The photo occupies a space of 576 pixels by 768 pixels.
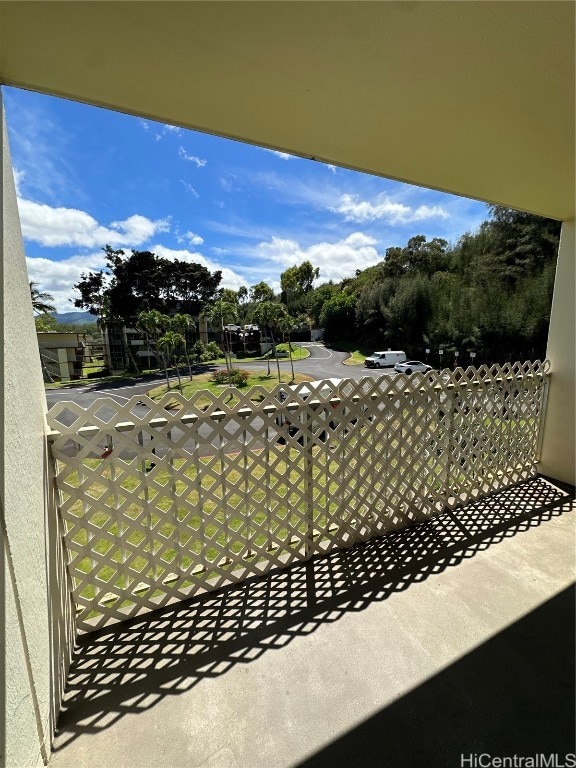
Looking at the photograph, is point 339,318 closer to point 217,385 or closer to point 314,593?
point 217,385

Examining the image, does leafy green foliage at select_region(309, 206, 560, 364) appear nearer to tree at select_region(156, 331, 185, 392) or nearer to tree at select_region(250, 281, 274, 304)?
tree at select_region(250, 281, 274, 304)

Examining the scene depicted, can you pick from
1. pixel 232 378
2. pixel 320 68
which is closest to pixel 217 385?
pixel 232 378

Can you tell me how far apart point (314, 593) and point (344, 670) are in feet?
1.61

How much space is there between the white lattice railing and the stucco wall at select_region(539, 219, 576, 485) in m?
0.25

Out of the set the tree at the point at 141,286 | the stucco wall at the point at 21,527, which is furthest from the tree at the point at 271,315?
the stucco wall at the point at 21,527

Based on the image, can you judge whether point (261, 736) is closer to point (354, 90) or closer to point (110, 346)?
point (354, 90)

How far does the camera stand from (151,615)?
187 centimetres

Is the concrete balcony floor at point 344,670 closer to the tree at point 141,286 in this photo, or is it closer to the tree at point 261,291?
the tree at point 141,286

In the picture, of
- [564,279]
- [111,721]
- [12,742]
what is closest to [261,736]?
[111,721]

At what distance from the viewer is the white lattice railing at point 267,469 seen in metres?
1.71

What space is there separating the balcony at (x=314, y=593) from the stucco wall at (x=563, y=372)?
0.72 meters

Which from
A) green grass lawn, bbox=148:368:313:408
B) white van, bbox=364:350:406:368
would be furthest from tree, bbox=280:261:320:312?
green grass lawn, bbox=148:368:313:408


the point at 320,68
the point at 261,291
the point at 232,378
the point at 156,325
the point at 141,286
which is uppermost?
the point at 141,286

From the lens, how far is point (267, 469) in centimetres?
208
